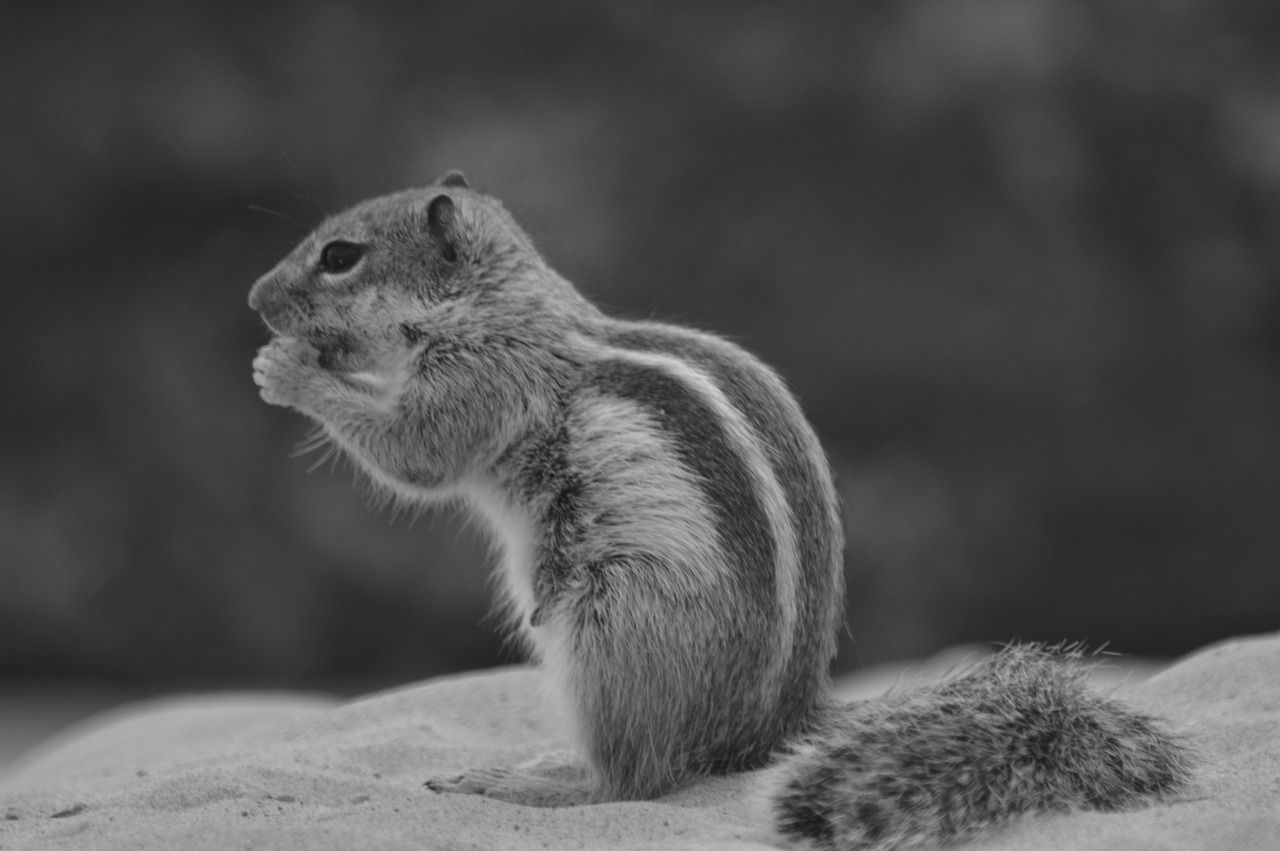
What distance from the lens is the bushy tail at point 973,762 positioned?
3.00 metres

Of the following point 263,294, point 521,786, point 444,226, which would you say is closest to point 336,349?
point 263,294

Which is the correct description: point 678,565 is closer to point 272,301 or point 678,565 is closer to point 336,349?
point 336,349

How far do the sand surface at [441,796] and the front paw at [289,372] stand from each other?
93cm

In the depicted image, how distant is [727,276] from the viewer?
412 inches

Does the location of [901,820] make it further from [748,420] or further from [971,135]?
[971,135]

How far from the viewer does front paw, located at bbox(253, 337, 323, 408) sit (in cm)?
407

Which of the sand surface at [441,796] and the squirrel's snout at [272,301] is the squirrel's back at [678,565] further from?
the squirrel's snout at [272,301]

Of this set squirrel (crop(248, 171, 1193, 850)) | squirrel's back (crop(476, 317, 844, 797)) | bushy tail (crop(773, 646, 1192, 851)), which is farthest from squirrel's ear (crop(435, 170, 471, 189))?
bushy tail (crop(773, 646, 1192, 851))

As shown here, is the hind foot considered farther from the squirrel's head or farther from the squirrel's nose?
the squirrel's nose

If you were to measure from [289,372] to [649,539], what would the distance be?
1.16 meters

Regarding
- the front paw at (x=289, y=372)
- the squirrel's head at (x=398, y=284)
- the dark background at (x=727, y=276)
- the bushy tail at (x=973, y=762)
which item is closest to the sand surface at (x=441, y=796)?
the bushy tail at (x=973, y=762)

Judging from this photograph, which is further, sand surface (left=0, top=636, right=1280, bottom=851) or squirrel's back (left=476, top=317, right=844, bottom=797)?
squirrel's back (left=476, top=317, right=844, bottom=797)

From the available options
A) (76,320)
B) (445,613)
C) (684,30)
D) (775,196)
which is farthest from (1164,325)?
(76,320)

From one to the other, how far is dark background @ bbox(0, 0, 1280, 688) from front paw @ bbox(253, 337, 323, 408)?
19.7ft
